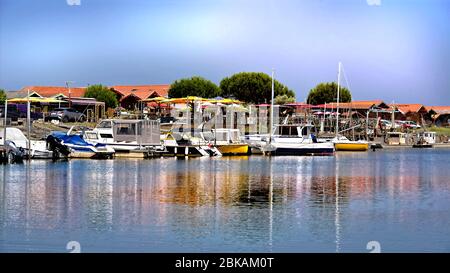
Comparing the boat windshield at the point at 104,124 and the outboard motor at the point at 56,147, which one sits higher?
the boat windshield at the point at 104,124

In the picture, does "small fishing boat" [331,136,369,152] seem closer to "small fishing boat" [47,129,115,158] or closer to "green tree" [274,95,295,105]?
"green tree" [274,95,295,105]

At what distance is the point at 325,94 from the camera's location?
91062 millimetres

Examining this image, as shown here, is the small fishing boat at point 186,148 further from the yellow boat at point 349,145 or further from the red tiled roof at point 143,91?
the red tiled roof at point 143,91

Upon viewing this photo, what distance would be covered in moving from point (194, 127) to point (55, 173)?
2227cm

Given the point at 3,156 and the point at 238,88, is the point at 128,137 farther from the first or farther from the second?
the point at 238,88

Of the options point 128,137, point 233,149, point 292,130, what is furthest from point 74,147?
point 292,130

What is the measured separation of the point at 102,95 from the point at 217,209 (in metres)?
55.3

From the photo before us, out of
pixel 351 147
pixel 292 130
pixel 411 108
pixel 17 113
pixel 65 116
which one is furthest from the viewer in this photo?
pixel 411 108

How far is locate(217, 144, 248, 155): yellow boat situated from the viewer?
5031 centimetres

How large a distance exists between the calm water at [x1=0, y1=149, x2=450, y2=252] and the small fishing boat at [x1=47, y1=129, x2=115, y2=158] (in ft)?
9.04

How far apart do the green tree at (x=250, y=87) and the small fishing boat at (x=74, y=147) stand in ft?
131

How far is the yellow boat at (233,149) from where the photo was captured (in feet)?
165

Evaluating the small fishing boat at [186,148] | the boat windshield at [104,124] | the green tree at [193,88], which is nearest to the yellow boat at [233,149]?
the small fishing boat at [186,148]

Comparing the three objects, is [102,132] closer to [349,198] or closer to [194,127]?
[194,127]
